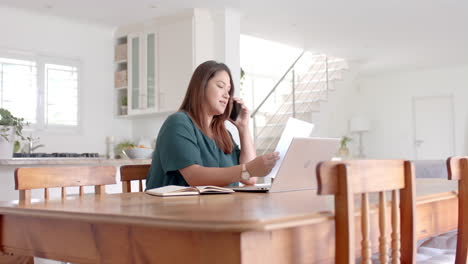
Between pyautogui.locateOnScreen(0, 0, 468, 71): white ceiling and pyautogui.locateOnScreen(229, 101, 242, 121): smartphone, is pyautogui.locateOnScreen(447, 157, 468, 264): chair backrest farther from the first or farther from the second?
pyautogui.locateOnScreen(0, 0, 468, 71): white ceiling

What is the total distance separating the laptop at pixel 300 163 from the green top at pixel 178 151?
250mm

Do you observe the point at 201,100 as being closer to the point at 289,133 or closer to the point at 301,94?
the point at 289,133

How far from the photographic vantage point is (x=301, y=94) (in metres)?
9.71

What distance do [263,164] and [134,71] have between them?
4.70 metres

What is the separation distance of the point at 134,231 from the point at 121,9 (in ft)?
16.1

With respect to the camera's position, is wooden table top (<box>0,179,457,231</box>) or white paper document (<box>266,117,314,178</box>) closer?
wooden table top (<box>0,179,457,231</box>)

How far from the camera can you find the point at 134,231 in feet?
3.94

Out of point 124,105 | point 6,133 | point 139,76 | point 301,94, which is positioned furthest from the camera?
point 301,94

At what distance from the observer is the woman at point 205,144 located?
6.86 ft

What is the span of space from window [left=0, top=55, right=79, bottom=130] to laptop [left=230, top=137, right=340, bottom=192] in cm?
441

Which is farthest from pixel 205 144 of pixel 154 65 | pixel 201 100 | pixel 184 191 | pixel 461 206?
pixel 154 65

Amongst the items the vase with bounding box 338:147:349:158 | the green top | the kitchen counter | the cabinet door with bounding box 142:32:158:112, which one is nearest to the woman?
the green top

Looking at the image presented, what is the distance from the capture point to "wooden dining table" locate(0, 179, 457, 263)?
1033mm

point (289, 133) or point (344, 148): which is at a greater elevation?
point (289, 133)
